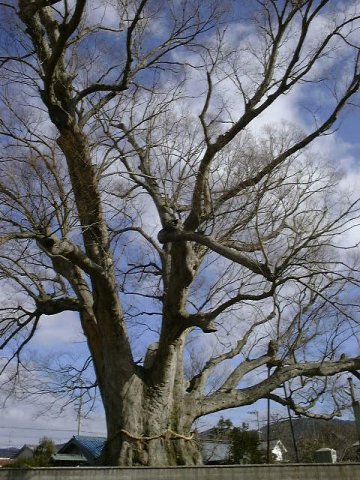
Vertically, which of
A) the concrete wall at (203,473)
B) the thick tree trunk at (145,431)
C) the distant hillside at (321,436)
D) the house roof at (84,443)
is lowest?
the concrete wall at (203,473)

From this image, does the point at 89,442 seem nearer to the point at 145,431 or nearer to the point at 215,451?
the point at 215,451

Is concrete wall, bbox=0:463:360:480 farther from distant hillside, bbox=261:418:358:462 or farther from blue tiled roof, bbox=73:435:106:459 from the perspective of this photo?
distant hillside, bbox=261:418:358:462

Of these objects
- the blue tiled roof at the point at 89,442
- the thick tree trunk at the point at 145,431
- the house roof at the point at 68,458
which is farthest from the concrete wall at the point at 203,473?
the house roof at the point at 68,458

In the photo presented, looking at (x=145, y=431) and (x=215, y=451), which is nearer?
(x=145, y=431)

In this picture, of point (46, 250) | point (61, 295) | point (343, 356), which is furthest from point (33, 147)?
point (343, 356)

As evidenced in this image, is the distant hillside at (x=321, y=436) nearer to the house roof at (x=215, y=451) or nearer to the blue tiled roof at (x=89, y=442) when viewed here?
the house roof at (x=215, y=451)

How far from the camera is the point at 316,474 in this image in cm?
741

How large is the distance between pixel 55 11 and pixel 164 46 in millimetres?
2319

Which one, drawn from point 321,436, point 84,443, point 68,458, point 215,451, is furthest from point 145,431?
point 321,436

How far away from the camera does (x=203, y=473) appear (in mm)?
6848

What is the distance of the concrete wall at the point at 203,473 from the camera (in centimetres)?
620

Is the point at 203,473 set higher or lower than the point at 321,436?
lower

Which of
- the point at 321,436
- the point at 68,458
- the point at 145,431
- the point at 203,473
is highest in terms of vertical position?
the point at 321,436

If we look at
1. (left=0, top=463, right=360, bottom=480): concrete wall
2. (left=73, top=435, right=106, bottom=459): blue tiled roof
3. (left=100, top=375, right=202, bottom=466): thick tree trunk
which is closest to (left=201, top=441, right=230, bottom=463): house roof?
(left=73, top=435, right=106, bottom=459): blue tiled roof
